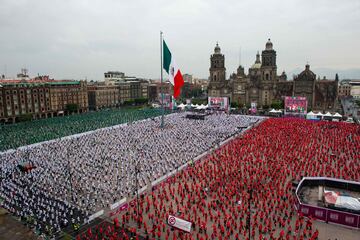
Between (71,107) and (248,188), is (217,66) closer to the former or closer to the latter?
(71,107)

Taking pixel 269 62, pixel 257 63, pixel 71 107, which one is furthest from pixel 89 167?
pixel 257 63

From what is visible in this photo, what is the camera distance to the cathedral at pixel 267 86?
7575 centimetres

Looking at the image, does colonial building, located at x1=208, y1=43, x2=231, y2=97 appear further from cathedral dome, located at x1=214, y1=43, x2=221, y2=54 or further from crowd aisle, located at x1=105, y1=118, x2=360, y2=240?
crowd aisle, located at x1=105, y1=118, x2=360, y2=240

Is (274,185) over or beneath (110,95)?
beneath

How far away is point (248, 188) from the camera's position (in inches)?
929

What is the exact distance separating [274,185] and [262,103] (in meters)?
61.0

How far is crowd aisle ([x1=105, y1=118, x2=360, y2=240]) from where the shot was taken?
1736cm

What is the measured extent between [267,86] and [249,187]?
62753mm

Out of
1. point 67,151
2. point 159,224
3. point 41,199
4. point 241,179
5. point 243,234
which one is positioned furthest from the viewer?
point 67,151

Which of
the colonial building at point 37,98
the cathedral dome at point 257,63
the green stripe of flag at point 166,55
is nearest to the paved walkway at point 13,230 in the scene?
the green stripe of flag at point 166,55

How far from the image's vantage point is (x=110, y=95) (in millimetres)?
97688

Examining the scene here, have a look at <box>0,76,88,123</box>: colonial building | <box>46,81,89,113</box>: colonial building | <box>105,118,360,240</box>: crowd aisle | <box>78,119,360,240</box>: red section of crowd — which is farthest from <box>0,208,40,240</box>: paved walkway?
<box>46,81,89,113</box>: colonial building

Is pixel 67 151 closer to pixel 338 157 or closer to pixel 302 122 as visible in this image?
pixel 338 157

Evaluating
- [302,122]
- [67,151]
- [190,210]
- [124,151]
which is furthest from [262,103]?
[190,210]
